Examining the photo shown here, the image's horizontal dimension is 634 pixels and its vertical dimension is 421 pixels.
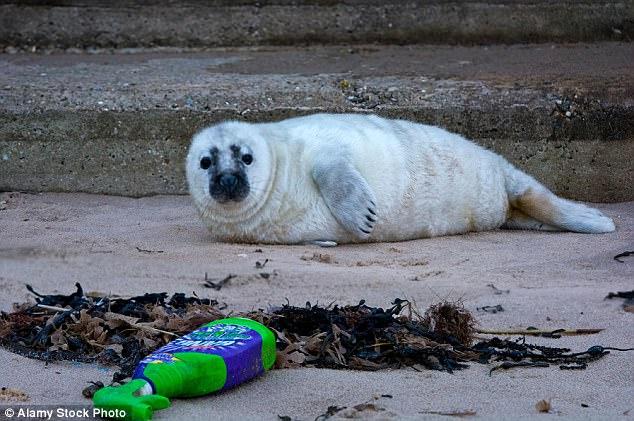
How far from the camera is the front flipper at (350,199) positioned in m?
4.70

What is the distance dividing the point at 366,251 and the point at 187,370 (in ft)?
6.93

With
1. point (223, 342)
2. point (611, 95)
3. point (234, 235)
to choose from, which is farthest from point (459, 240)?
point (223, 342)

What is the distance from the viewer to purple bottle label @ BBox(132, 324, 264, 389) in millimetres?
2619

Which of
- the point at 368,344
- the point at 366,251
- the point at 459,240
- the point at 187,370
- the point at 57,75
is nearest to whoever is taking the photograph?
the point at 187,370

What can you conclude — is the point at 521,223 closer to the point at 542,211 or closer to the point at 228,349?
the point at 542,211

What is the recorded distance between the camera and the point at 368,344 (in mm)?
2996

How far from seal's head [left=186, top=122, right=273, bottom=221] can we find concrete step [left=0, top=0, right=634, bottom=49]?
2.15 m

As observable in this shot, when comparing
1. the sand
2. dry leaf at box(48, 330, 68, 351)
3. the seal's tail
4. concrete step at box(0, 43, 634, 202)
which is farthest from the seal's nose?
dry leaf at box(48, 330, 68, 351)

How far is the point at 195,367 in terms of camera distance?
101 inches

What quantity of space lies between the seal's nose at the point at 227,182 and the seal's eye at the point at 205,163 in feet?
0.35

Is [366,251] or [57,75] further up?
[57,75]

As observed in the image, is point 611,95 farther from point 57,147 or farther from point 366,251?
point 57,147

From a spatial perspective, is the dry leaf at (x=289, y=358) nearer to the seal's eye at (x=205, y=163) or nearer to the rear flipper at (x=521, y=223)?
the seal's eye at (x=205, y=163)

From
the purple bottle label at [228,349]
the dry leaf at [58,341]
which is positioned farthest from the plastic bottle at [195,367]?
the dry leaf at [58,341]
